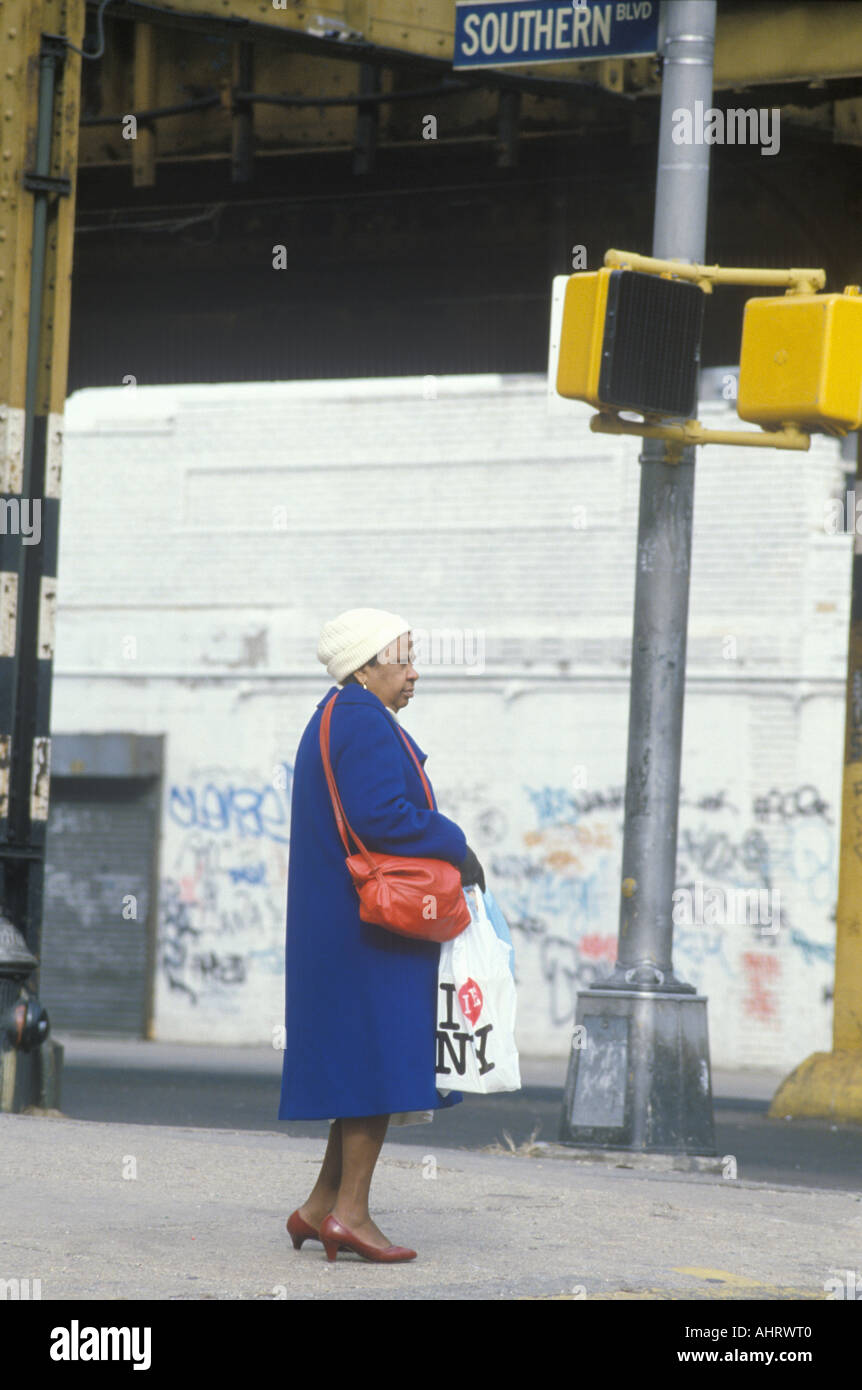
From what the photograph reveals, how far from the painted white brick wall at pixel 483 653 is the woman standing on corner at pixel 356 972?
53.7ft

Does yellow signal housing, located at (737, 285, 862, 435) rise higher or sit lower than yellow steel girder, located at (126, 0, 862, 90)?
lower

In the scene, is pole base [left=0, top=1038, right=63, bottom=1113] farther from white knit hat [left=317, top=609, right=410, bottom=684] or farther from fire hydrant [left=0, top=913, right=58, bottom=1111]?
white knit hat [left=317, top=609, right=410, bottom=684]

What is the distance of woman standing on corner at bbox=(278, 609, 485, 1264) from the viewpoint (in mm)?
5426

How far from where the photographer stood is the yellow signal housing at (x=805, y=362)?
8.35 m

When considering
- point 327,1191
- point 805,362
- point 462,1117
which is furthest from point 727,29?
point 327,1191

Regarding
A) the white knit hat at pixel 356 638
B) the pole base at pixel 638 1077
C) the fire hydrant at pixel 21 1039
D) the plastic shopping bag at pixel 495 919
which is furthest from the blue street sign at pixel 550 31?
the plastic shopping bag at pixel 495 919

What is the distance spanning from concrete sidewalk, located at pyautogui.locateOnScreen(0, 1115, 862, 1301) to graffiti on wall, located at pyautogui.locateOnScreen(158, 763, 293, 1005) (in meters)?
15.2

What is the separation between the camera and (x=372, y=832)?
5.42m

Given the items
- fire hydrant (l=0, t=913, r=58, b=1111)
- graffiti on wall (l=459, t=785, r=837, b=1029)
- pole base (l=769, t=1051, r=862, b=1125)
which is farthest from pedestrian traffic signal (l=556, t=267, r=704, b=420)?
graffiti on wall (l=459, t=785, r=837, b=1029)

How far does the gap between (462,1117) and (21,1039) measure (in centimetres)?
336

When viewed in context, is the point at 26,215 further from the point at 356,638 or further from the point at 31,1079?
the point at 356,638

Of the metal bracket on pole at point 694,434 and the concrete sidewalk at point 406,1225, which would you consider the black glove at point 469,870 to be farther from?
the metal bracket on pole at point 694,434

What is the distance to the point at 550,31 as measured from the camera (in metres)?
10.0
